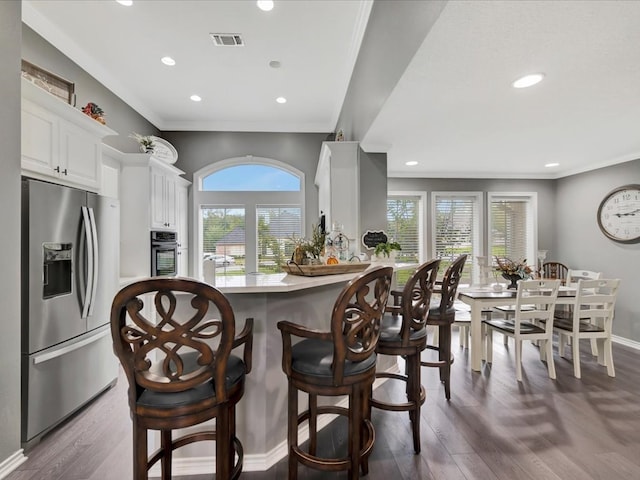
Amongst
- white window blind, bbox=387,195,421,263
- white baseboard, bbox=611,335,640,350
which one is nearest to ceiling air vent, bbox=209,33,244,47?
white window blind, bbox=387,195,421,263

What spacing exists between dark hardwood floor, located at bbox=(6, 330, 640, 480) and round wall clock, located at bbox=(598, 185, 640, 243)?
2.28 meters

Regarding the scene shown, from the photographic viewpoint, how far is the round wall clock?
13.8 ft

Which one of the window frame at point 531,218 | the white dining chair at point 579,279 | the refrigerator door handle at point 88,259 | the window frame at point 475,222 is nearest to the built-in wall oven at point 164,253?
the refrigerator door handle at point 88,259

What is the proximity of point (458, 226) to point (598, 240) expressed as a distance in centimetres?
202

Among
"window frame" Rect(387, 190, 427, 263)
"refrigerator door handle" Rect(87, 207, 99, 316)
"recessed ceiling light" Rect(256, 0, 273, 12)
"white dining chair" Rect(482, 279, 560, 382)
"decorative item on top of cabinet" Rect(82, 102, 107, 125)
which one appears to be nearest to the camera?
"refrigerator door handle" Rect(87, 207, 99, 316)

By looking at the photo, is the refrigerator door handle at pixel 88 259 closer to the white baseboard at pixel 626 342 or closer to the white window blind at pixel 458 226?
the white window blind at pixel 458 226

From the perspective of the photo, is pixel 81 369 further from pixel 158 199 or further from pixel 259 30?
pixel 259 30

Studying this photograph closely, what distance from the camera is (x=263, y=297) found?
6.04 feet

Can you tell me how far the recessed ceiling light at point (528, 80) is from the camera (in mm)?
2031

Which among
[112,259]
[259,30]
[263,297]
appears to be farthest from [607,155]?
[112,259]

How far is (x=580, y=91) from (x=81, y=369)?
4470 mm

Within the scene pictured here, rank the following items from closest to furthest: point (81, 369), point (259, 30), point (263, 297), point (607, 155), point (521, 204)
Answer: point (263, 297) → point (81, 369) → point (259, 30) → point (607, 155) → point (521, 204)

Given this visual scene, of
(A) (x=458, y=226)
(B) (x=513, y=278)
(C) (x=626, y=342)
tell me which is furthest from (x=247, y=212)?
(C) (x=626, y=342)

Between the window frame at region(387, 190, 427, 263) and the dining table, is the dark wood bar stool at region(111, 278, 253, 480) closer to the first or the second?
the dining table
